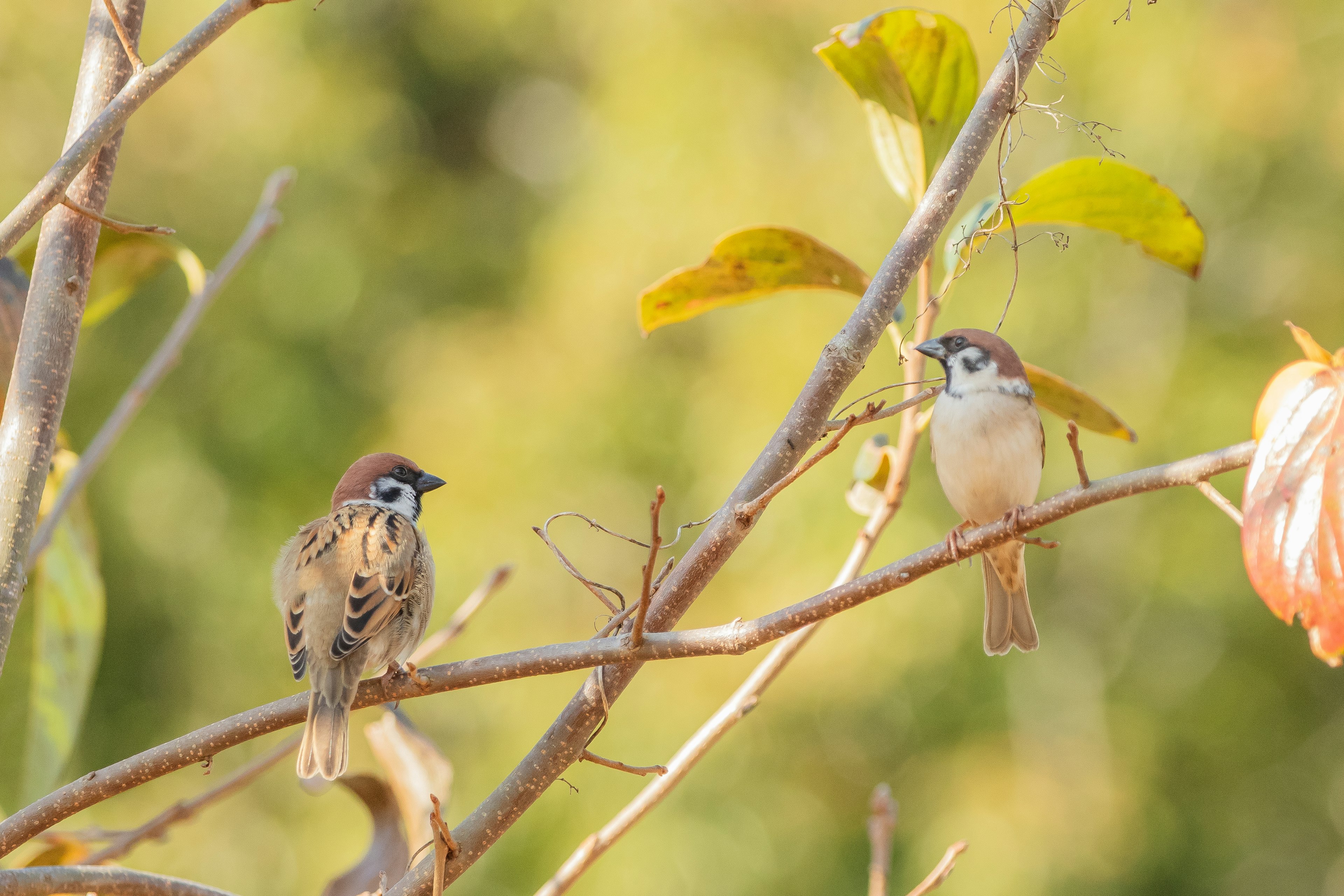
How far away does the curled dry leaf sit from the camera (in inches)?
23.6

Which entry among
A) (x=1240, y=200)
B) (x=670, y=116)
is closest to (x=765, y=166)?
(x=670, y=116)

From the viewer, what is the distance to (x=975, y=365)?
190 cm

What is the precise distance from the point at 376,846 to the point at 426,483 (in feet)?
2.86

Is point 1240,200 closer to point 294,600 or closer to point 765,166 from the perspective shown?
point 765,166

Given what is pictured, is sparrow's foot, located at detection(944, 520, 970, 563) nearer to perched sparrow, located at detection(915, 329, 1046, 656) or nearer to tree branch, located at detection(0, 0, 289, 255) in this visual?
tree branch, located at detection(0, 0, 289, 255)

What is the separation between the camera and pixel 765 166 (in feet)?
17.7

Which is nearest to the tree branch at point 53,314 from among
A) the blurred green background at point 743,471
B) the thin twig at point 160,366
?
the thin twig at point 160,366

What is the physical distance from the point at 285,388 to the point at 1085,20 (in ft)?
14.9

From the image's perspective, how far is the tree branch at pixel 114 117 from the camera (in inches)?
34.9

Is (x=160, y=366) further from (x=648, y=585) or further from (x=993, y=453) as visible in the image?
(x=993, y=453)

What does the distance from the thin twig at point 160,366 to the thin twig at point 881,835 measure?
3.10ft

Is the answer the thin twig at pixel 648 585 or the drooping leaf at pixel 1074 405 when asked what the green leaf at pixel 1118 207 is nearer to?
the drooping leaf at pixel 1074 405

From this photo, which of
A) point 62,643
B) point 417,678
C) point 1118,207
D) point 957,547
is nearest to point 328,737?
point 62,643

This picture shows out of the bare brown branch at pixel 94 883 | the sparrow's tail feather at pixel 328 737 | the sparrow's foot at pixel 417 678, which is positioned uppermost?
the sparrow's tail feather at pixel 328 737
